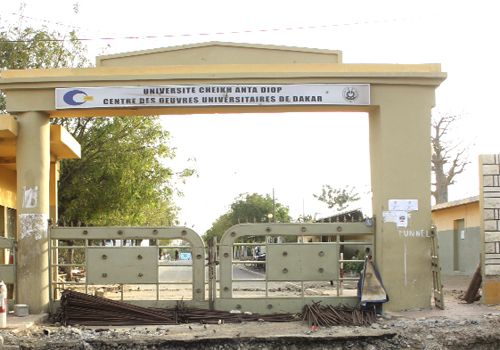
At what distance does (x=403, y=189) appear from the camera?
10242 millimetres

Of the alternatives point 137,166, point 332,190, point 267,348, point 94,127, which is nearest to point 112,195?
point 137,166

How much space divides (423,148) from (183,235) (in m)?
5.28

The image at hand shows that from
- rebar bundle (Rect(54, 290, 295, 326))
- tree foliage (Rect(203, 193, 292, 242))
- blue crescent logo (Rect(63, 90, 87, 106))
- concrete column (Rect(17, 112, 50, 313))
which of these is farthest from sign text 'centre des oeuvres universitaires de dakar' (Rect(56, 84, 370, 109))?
tree foliage (Rect(203, 193, 292, 242))

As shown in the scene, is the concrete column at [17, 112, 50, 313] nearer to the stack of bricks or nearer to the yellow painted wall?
the stack of bricks

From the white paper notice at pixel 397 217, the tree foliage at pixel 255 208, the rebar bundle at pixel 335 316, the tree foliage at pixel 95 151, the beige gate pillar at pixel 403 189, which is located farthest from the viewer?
the tree foliage at pixel 255 208

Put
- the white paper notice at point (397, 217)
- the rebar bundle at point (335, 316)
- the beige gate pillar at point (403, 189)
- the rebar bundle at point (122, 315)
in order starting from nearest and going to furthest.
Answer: the rebar bundle at point (335, 316) < the rebar bundle at point (122, 315) < the beige gate pillar at point (403, 189) < the white paper notice at point (397, 217)

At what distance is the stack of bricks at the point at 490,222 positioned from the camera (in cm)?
1009

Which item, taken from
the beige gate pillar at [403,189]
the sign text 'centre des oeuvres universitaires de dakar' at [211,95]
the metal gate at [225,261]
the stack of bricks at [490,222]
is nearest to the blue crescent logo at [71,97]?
the sign text 'centre des oeuvres universitaires de dakar' at [211,95]

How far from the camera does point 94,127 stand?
19.6 metres

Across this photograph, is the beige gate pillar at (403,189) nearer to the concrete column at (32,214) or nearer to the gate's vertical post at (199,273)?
the gate's vertical post at (199,273)

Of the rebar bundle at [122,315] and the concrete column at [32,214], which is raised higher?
the concrete column at [32,214]

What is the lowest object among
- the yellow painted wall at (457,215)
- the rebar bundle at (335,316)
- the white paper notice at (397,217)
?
the rebar bundle at (335,316)

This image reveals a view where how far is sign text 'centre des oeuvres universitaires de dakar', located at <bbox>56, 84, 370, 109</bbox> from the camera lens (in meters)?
10.4

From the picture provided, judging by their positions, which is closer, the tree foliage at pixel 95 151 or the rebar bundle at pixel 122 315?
the rebar bundle at pixel 122 315
